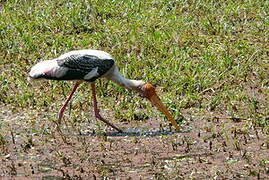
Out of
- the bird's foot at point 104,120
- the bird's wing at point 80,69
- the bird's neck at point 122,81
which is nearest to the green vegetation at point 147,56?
the bird's foot at point 104,120

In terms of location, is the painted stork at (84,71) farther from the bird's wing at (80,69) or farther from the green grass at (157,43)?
the green grass at (157,43)

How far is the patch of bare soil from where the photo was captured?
712 cm

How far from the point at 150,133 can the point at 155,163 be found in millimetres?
1026

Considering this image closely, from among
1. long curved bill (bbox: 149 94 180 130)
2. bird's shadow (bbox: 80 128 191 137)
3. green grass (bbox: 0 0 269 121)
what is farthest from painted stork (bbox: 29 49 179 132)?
green grass (bbox: 0 0 269 121)

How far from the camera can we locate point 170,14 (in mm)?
12766

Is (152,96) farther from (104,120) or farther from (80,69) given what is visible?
(80,69)

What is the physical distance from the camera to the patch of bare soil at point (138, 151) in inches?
281

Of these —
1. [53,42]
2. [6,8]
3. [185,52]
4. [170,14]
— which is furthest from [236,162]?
[6,8]

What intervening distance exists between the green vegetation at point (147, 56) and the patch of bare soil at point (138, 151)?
5 centimetres

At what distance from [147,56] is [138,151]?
3283mm

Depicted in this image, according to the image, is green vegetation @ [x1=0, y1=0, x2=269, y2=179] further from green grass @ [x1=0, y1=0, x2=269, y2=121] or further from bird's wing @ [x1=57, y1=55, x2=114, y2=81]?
bird's wing @ [x1=57, y1=55, x2=114, y2=81]

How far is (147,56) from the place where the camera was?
1091cm

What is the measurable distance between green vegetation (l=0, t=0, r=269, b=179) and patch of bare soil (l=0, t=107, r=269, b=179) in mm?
52

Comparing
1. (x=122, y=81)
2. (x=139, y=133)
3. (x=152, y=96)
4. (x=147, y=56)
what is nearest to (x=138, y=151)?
(x=139, y=133)
